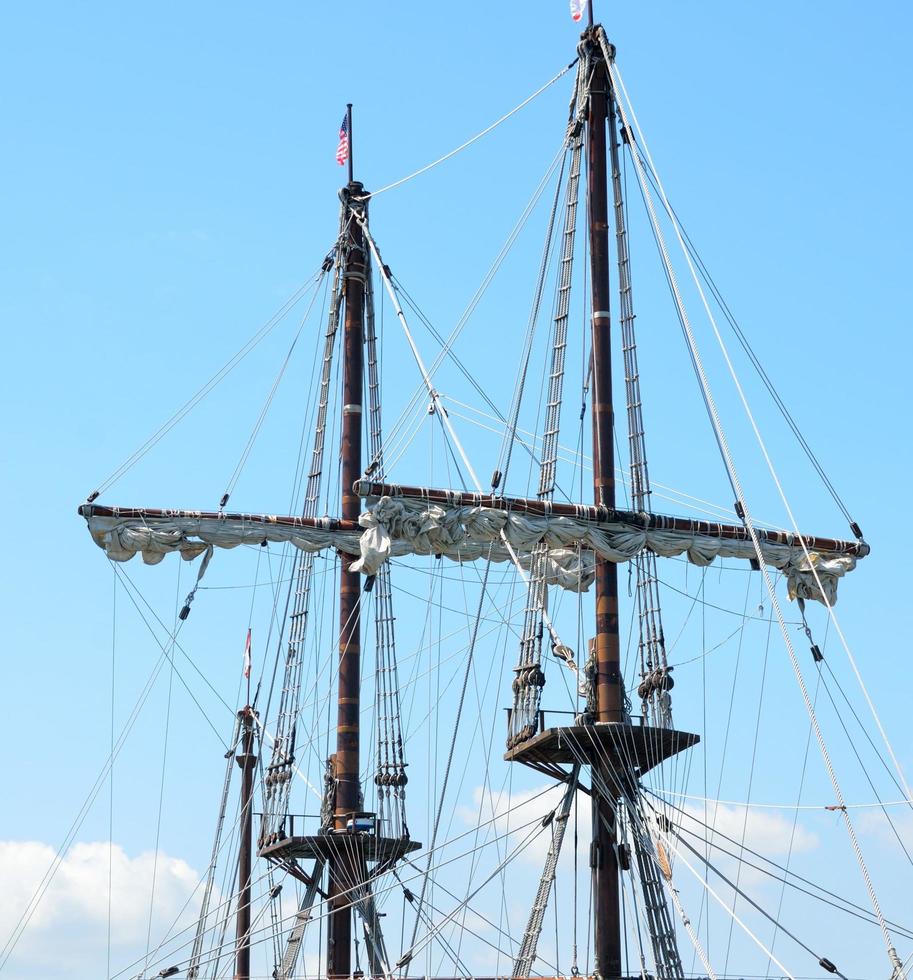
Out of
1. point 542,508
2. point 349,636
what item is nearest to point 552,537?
point 542,508

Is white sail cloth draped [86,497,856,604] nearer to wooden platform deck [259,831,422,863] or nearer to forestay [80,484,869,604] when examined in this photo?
forestay [80,484,869,604]

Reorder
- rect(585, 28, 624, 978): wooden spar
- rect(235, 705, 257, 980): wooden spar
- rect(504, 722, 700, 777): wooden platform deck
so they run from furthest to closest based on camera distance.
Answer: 1. rect(235, 705, 257, 980): wooden spar
2. rect(504, 722, 700, 777): wooden platform deck
3. rect(585, 28, 624, 978): wooden spar

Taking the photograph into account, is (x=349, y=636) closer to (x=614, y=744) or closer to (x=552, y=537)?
(x=552, y=537)

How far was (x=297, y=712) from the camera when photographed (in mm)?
52250

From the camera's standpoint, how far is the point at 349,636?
5169 cm

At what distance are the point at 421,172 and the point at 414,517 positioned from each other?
11307mm

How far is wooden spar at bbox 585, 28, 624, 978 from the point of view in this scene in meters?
40.7

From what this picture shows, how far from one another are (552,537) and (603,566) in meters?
1.25

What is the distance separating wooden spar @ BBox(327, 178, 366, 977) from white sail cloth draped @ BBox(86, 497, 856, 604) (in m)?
3.47

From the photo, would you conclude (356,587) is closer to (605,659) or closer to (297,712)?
(297,712)

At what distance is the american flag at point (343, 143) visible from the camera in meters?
58.1

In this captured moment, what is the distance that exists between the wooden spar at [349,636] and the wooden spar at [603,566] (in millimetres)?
8407

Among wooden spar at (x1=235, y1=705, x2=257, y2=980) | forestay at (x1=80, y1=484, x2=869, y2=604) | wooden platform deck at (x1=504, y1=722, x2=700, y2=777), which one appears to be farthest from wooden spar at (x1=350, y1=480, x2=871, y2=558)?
wooden spar at (x1=235, y1=705, x2=257, y2=980)

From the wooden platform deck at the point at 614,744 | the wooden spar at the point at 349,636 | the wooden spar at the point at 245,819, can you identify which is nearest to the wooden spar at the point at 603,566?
the wooden platform deck at the point at 614,744
